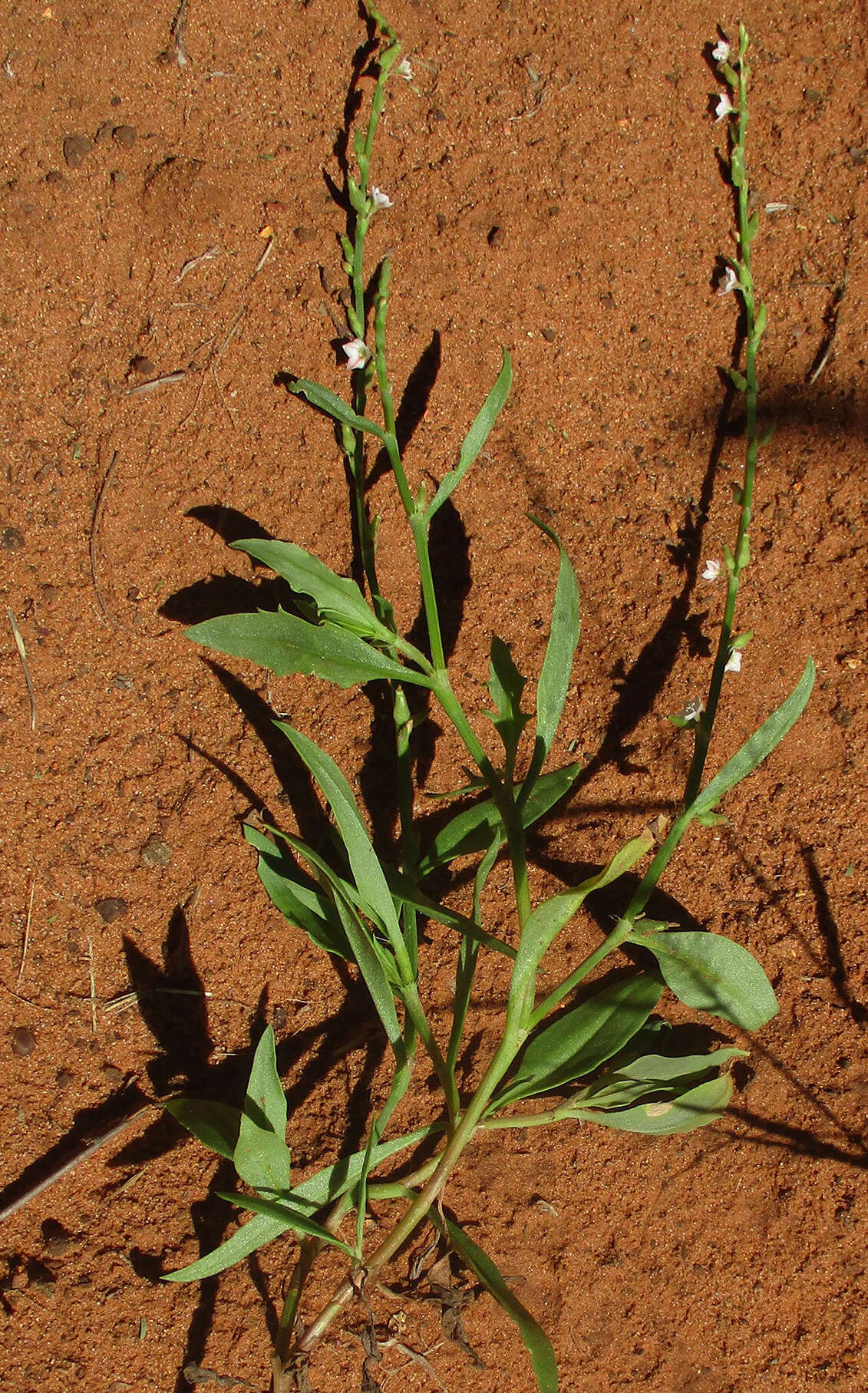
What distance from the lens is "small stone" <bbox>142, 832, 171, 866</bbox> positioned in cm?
184

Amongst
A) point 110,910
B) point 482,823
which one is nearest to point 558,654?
point 482,823

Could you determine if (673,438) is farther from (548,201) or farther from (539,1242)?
(539,1242)

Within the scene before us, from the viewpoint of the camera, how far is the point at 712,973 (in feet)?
5.08

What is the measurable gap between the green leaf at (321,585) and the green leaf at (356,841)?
0.63ft

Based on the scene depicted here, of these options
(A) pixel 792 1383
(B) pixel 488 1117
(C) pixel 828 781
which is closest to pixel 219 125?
(C) pixel 828 781

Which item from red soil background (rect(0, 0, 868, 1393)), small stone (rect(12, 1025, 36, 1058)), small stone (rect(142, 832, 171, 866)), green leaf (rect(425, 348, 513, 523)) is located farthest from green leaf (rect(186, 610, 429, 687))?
small stone (rect(12, 1025, 36, 1058))

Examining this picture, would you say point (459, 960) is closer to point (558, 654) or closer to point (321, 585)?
point (558, 654)

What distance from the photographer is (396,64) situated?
2.09m

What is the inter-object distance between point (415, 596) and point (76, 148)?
1.11 metres

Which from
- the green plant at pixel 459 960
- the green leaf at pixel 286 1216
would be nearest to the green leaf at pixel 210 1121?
the green plant at pixel 459 960

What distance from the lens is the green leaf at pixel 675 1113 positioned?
1542 millimetres

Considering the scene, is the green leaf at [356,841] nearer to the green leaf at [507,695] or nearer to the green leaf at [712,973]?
the green leaf at [507,695]

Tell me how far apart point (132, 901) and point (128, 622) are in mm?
505

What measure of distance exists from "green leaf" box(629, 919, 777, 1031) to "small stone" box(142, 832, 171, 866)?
0.83 meters
